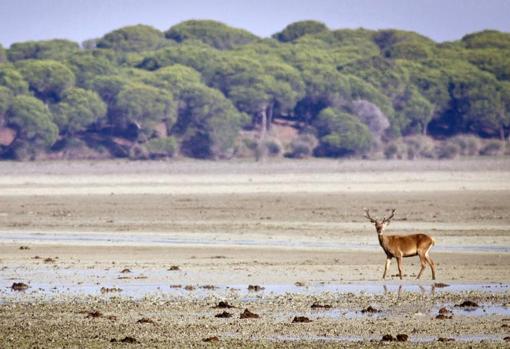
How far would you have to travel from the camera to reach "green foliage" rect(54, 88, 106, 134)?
76.6 metres

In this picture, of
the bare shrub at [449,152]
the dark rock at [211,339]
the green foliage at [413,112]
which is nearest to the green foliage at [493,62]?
the green foliage at [413,112]

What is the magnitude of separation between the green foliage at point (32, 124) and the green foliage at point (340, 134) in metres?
16.5

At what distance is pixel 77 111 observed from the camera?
76.6 m

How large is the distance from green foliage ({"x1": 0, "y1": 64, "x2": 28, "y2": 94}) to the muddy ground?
27.5m

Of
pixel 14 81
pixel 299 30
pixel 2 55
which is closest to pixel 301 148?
pixel 14 81

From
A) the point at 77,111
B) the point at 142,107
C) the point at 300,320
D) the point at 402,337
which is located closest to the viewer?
the point at 402,337

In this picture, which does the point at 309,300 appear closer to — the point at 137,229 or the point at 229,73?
the point at 137,229

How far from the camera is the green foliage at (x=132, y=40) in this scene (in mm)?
106062

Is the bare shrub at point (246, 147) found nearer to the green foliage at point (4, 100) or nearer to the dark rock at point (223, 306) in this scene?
the green foliage at point (4, 100)

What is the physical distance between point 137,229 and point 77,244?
168 inches

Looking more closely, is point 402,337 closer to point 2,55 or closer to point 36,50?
point 2,55

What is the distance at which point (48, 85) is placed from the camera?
80375 mm

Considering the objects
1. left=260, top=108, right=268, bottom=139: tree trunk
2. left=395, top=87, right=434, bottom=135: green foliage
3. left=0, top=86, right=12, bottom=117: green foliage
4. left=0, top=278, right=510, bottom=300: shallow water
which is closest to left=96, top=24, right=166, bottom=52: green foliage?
left=260, top=108, right=268, bottom=139: tree trunk

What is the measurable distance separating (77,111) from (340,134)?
16252 mm
